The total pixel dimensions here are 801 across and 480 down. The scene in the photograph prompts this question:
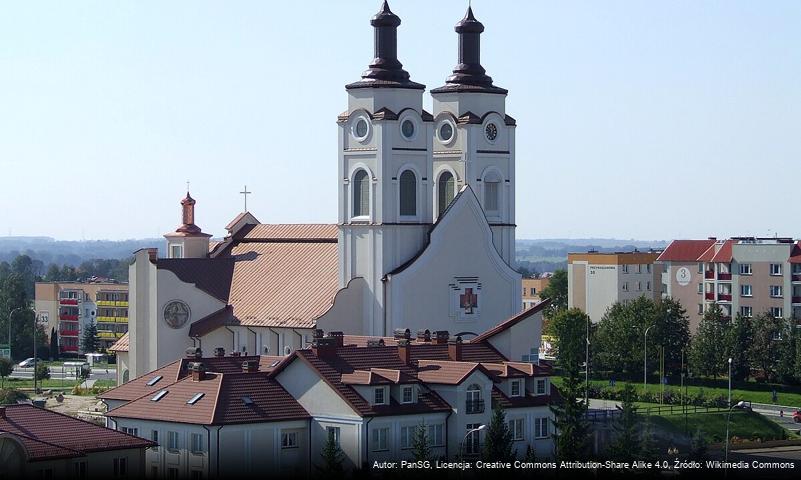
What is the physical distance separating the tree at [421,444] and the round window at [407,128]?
20.2 meters

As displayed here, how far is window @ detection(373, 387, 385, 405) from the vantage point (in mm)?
52500

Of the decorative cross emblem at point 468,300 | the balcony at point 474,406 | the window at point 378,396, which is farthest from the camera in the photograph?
the decorative cross emblem at point 468,300

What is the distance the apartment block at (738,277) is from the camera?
355ft

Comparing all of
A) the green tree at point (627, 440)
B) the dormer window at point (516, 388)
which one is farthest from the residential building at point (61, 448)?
the green tree at point (627, 440)

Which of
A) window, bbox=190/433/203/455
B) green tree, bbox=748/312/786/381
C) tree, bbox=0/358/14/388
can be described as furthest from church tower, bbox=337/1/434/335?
tree, bbox=0/358/14/388

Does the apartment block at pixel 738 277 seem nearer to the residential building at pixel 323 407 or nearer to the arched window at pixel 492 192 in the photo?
the arched window at pixel 492 192

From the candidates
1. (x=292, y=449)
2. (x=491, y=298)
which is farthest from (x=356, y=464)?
(x=491, y=298)

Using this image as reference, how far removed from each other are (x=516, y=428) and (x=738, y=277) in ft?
190

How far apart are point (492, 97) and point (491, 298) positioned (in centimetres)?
797

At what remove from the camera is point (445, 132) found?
73.7 m

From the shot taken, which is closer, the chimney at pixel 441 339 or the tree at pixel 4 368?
the chimney at pixel 441 339

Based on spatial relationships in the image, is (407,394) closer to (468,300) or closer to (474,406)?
(474,406)

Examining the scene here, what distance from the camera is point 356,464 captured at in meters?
51.1

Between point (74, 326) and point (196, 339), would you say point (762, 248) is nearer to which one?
point (196, 339)
